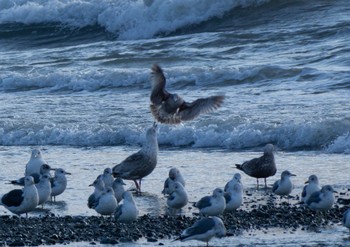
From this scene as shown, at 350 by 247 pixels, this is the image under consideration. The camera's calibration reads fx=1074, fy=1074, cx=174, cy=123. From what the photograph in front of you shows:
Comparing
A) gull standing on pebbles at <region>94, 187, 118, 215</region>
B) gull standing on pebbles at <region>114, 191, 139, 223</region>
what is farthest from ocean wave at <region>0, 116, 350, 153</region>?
gull standing on pebbles at <region>114, 191, 139, 223</region>

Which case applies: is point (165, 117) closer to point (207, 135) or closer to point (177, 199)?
point (207, 135)

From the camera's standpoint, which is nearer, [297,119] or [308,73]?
[297,119]

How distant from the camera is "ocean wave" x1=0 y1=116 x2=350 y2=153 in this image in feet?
54.3

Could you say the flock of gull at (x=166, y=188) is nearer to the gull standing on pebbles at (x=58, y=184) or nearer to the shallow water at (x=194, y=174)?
the gull standing on pebbles at (x=58, y=184)

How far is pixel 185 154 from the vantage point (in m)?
16.6

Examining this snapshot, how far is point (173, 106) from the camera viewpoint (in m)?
15.4

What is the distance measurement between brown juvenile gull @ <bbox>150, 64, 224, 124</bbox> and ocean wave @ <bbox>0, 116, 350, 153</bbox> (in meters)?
1.81

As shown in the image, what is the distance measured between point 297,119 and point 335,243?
279 inches

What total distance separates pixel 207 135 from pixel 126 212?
19.9 ft

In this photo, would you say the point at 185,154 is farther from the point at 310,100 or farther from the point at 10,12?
the point at 10,12

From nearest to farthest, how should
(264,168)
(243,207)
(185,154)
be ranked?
(243,207)
(264,168)
(185,154)

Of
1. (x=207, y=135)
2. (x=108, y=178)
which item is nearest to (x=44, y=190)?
(x=108, y=178)

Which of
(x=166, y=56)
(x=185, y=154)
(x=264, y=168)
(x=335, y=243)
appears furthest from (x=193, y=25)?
(x=335, y=243)

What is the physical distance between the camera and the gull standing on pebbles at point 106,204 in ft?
39.5
